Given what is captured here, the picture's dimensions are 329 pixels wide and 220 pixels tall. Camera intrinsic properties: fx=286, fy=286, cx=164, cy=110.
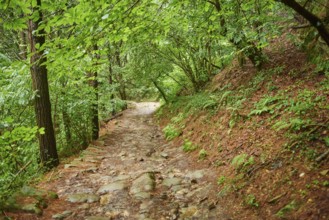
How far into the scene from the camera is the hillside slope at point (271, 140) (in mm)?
4371

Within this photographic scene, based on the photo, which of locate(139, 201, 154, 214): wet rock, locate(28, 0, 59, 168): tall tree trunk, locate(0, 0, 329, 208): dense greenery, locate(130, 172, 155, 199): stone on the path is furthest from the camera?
locate(28, 0, 59, 168): tall tree trunk

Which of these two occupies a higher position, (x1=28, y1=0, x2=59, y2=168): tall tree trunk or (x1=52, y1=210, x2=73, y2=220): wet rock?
(x1=28, y1=0, x2=59, y2=168): tall tree trunk

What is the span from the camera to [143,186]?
6414 mm

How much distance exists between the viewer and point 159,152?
1007 centimetres

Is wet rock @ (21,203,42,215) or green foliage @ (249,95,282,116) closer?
wet rock @ (21,203,42,215)

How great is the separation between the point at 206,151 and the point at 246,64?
5.14 meters

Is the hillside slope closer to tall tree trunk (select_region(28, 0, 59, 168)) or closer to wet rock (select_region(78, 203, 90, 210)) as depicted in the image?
wet rock (select_region(78, 203, 90, 210))

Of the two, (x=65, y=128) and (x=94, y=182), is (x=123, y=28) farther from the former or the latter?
(x=65, y=128)

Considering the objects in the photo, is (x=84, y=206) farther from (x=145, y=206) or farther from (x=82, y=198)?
(x=145, y=206)

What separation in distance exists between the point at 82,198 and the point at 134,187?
1.15 m

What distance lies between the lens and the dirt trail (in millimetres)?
5238

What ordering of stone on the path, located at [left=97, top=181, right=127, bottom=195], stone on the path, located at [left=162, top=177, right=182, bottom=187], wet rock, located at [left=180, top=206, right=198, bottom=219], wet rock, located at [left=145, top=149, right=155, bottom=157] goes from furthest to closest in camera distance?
wet rock, located at [left=145, top=149, right=155, bottom=157], stone on the path, located at [left=162, top=177, right=182, bottom=187], stone on the path, located at [left=97, top=181, right=127, bottom=195], wet rock, located at [left=180, top=206, right=198, bottom=219]

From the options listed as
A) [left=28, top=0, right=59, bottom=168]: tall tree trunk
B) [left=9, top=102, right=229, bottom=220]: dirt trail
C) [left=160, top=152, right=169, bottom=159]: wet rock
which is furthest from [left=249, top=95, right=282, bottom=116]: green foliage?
[left=28, top=0, right=59, bottom=168]: tall tree trunk

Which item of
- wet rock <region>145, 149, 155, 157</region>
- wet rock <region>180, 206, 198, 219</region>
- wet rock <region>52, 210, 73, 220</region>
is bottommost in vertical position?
wet rock <region>145, 149, 155, 157</region>
